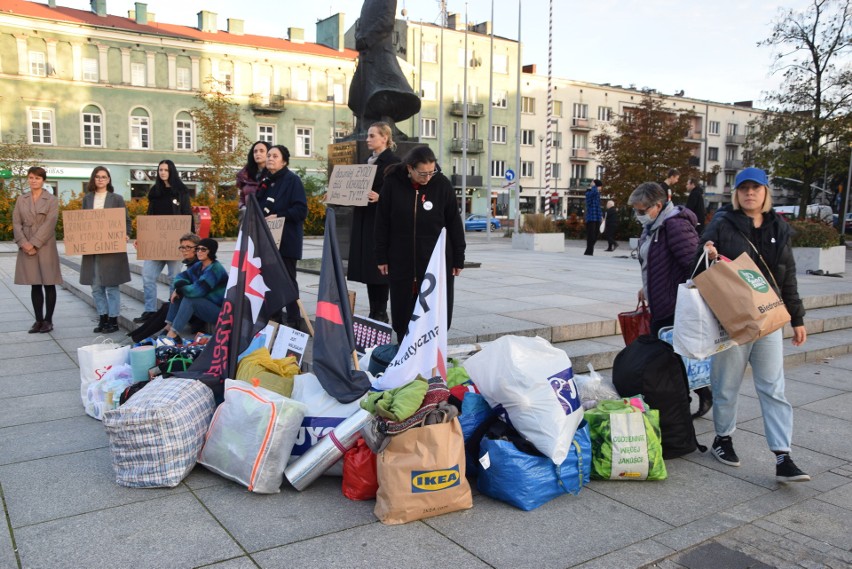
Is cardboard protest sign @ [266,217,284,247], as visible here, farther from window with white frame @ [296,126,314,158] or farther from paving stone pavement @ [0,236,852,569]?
window with white frame @ [296,126,314,158]

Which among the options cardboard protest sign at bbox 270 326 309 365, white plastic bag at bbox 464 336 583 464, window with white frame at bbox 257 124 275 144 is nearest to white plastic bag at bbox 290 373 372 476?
white plastic bag at bbox 464 336 583 464

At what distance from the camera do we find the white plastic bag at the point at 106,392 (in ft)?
16.1

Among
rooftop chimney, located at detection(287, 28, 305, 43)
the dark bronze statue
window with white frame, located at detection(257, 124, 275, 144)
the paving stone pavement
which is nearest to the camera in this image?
the paving stone pavement

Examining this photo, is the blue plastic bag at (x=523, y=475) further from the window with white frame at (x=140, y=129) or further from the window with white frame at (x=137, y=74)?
the window with white frame at (x=137, y=74)

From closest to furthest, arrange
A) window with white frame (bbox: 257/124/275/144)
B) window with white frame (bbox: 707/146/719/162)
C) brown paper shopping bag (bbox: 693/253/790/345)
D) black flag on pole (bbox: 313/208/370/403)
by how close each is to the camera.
→ brown paper shopping bag (bbox: 693/253/790/345)
black flag on pole (bbox: 313/208/370/403)
window with white frame (bbox: 257/124/275/144)
window with white frame (bbox: 707/146/719/162)

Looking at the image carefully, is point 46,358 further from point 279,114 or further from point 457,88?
point 457,88

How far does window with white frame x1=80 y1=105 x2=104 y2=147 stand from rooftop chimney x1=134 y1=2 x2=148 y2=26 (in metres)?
8.18

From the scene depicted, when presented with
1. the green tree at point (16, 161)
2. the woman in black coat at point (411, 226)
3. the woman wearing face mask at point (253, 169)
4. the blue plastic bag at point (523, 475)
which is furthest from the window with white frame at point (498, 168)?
the blue plastic bag at point (523, 475)

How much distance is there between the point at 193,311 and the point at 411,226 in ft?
8.70

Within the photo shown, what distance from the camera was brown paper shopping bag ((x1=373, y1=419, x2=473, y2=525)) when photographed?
11.3ft

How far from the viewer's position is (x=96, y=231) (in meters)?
7.83

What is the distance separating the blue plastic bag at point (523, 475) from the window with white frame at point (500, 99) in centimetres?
6450

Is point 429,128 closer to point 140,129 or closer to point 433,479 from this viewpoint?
point 140,129

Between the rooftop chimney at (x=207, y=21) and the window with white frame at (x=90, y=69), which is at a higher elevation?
the rooftop chimney at (x=207, y=21)
